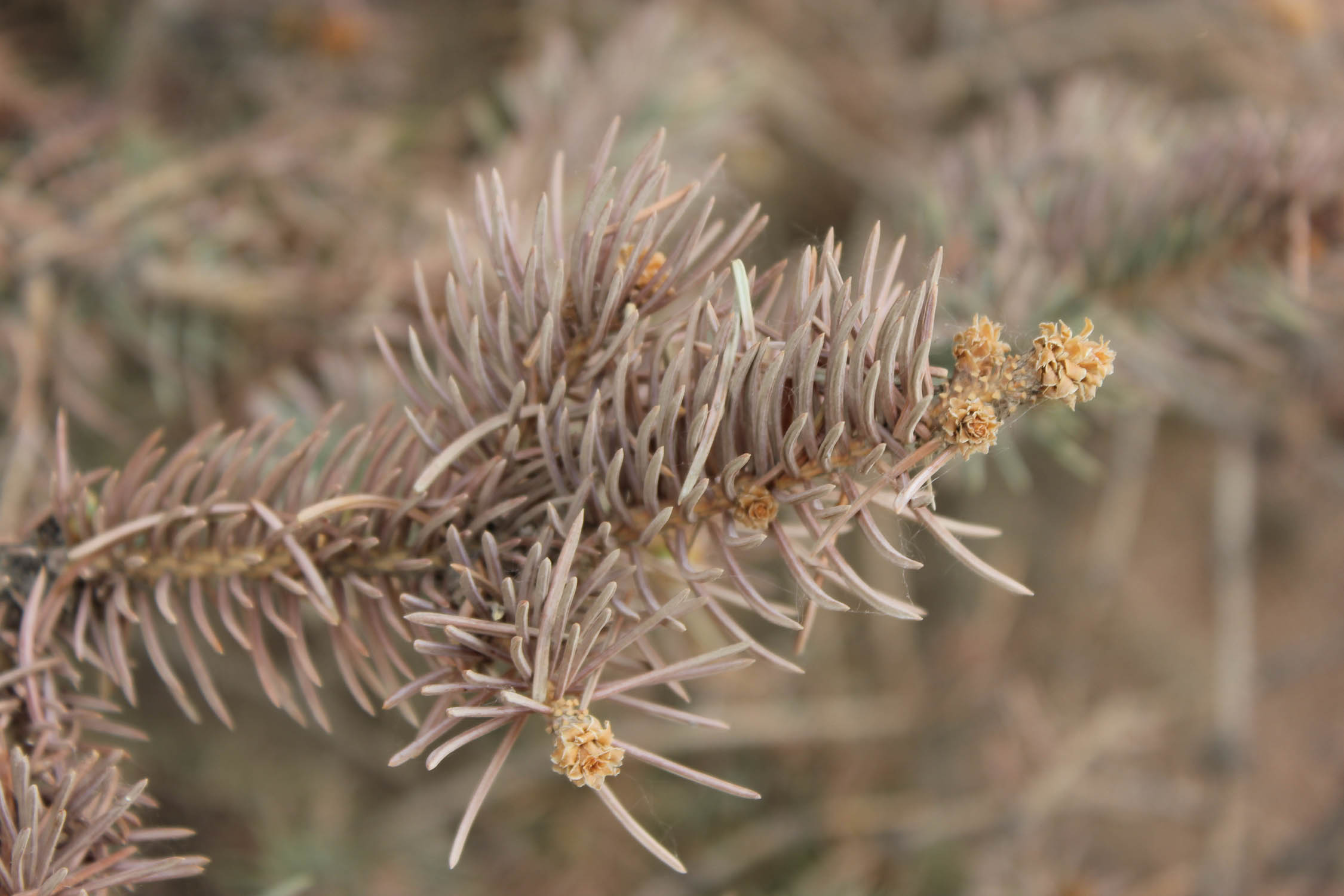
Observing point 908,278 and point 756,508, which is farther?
point 908,278

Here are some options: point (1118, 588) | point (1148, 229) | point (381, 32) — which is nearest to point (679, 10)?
point (381, 32)

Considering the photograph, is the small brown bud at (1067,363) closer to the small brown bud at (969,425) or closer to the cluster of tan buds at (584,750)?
the small brown bud at (969,425)

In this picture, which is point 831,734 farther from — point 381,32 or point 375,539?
point 381,32

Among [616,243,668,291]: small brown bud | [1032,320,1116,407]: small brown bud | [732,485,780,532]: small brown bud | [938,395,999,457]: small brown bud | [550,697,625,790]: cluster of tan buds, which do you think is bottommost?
[550,697,625,790]: cluster of tan buds

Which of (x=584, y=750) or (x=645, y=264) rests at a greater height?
(x=645, y=264)

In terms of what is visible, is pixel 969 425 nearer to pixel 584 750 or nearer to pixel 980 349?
pixel 980 349

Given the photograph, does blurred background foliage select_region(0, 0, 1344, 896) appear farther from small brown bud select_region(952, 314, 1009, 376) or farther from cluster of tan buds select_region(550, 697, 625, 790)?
cluster of tan buds select_region(550, 697, 625, 790)

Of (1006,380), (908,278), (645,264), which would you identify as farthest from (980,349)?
(908,278)

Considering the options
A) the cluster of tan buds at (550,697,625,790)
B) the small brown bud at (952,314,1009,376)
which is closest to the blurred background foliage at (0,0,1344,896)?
the small brown bud at (952,314,1009,376)

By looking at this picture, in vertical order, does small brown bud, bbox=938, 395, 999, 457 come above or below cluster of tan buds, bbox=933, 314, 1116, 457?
below
